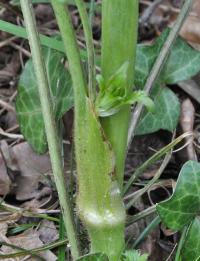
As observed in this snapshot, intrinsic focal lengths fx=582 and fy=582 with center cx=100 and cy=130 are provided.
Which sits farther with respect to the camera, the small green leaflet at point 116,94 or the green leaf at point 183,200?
the green leaf at point 183,200

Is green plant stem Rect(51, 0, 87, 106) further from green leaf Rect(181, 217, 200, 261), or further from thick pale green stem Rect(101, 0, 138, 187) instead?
green leaf Rect(181, 217, 200, 261)

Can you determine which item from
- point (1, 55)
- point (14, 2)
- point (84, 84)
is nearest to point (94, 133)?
point (84, 84)

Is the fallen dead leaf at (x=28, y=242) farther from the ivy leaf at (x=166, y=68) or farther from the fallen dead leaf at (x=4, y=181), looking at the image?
the ivy leaf at (x=166, y=68)

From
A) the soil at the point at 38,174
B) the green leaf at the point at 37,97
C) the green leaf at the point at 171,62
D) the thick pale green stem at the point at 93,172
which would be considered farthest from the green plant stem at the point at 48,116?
the green leaf at the point at 171,62

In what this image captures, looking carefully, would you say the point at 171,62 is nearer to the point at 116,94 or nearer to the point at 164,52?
the point at 164,52

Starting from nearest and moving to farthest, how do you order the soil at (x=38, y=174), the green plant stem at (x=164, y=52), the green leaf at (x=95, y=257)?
the green leaf at (x=95, y=257), the green plant stem at (x=164, y=52), the soil at (x=38, y=174)

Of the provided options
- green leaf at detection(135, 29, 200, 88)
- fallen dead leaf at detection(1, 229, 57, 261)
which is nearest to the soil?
fallen dead leaf at detection(1, 229, 57, 261)
